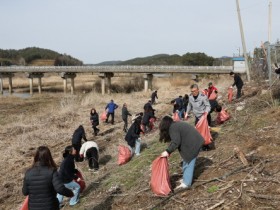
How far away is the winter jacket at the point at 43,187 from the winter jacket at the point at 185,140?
1768 mm

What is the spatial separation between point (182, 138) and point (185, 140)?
68 mm

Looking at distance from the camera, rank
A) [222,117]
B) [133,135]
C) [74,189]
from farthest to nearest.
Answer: [133,135] < [222,117] < [74,189]

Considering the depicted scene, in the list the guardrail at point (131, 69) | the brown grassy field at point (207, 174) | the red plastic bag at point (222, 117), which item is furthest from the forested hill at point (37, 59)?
the red plastic bag at point (222, 117)

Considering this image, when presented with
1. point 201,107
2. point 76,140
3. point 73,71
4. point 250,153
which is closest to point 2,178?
point 76,140

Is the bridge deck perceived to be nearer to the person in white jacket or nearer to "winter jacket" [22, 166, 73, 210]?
the person in white jacket

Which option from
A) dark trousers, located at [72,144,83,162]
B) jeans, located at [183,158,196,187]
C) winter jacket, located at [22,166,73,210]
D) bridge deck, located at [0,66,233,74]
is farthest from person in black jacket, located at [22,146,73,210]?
bridge deck, located at [0,66,233,74]

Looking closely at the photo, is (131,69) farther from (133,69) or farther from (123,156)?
(123,156)

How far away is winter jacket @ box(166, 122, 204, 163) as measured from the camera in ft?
16.2

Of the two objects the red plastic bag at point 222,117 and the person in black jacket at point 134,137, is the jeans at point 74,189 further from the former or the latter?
the red plastic bag at point 222,117

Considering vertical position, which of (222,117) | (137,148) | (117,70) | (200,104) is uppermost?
(117,70)

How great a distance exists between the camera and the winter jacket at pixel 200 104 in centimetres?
706

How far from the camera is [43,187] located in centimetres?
391

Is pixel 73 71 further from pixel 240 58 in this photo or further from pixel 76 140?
pixel 76 140

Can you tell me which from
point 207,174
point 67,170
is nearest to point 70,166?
point 67,170
